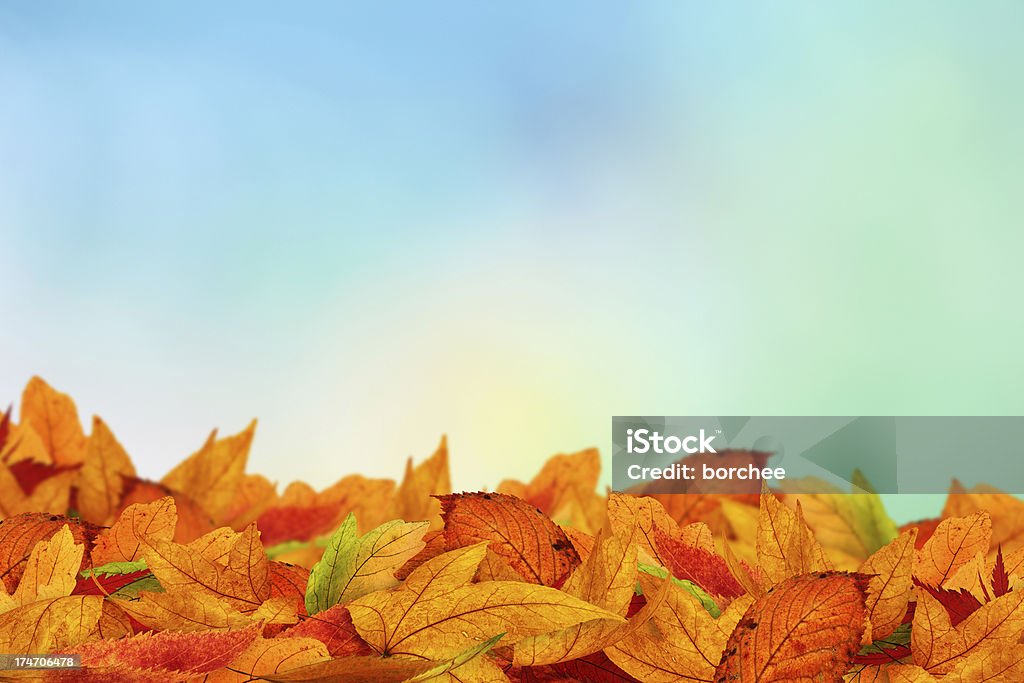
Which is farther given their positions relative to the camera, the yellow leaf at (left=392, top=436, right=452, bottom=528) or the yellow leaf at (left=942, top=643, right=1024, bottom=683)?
the yellow leaf at (left=392, top=436, right=452, bottom=528)

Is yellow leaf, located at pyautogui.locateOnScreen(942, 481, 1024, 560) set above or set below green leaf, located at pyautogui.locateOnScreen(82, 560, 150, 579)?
above

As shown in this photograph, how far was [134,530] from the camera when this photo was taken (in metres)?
0.34

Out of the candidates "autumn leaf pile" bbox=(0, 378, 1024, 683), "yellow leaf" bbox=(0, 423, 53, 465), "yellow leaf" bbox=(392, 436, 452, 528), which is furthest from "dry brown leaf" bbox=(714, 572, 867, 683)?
"yellow leaf" bbox=(0, 423, 53, 465)

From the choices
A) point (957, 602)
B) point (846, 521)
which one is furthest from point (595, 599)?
point (846, 521)

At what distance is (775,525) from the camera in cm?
31

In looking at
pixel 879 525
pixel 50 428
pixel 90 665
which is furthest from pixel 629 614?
pixel 50 428

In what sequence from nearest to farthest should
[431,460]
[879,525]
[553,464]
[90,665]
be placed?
[90,665] < [879,525] < [431,460] < [553,464]

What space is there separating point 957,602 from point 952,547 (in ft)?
0.16

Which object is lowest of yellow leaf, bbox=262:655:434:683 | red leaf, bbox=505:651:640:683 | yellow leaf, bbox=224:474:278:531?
red leaf, bbox=505:651:640:683

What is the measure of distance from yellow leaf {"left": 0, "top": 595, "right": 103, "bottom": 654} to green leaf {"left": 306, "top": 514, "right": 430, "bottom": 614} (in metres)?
0.07

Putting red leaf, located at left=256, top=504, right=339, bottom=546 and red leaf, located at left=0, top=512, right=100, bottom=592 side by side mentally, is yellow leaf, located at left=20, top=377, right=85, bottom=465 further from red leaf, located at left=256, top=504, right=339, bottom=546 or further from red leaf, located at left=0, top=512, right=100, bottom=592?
red leaf, located at left=0, top=512, right=100, bottom=592

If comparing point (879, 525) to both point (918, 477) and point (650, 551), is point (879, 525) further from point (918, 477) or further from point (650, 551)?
point (650, 551)

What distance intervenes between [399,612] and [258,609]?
0.05 metres

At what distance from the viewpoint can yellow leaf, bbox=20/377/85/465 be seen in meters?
0.81
